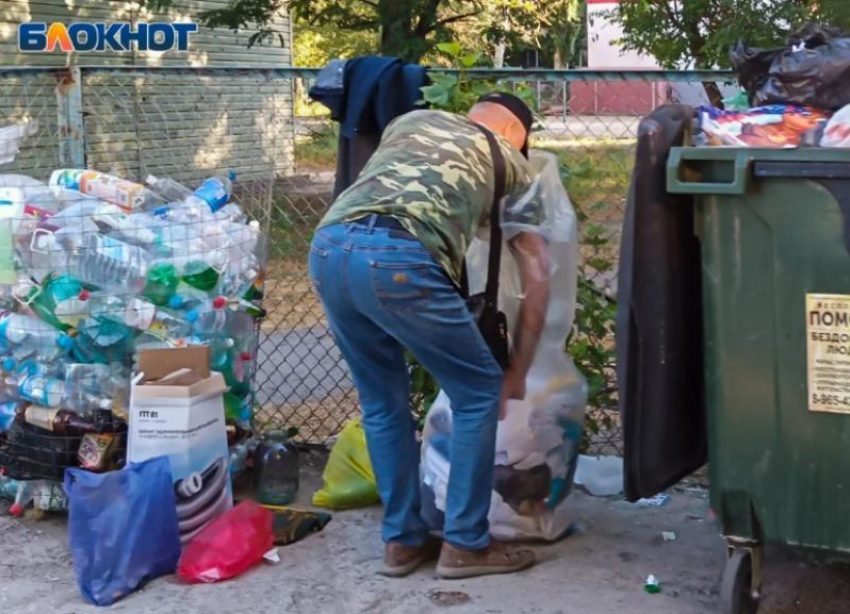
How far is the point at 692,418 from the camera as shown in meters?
3.50

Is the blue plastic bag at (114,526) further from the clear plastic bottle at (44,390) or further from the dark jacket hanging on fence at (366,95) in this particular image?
the dark jacket hanging on fence at (366,95)

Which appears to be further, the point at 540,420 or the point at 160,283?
the point at 160,283

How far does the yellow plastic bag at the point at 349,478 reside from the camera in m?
4.31

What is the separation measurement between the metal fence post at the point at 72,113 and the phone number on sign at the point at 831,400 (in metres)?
3.12

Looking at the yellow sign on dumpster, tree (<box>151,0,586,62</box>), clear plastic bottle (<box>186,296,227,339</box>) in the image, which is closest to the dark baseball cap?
the yellow sign on dumpster

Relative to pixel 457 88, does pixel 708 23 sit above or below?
above

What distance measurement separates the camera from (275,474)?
4406 mm

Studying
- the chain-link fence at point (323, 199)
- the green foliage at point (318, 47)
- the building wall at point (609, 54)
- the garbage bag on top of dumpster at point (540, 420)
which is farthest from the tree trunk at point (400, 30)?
the green foliage at point (318, 47)

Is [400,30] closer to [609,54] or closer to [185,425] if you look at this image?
[185,425]

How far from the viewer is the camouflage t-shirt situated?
10.9 ft

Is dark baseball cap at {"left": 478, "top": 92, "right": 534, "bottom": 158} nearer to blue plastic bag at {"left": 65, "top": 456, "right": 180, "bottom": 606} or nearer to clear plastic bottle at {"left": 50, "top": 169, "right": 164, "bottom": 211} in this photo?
clear plastic bottle at {"left": 50, "top": 169, "right": 164, "bottom": 211}

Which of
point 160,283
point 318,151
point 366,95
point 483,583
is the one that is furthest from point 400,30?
point 483,583

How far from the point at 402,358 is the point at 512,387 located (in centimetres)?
37

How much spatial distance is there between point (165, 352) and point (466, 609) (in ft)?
4.34
